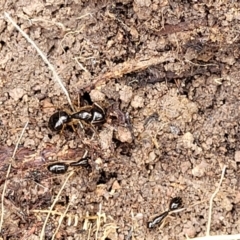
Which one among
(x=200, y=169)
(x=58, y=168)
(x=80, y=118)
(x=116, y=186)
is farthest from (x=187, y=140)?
(x=58, y=168)

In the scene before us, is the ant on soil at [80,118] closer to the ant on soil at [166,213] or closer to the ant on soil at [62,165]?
the ant on soil at [62,165]

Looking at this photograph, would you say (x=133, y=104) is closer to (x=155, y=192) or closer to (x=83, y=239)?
(x=155, y=192)

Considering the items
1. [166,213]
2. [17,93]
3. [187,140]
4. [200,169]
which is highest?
[17,93]

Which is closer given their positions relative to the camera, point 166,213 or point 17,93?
point 166,213

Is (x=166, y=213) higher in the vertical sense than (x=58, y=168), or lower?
lower

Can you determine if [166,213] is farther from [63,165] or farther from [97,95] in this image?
[97,95]

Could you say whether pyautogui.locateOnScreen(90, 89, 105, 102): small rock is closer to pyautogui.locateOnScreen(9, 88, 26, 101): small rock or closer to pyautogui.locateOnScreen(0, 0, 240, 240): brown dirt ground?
Result: pyautogui.locateOnScreen(0, 0, 240, 240): brown dirt ground

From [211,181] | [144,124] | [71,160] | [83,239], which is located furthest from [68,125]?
[211,181]
